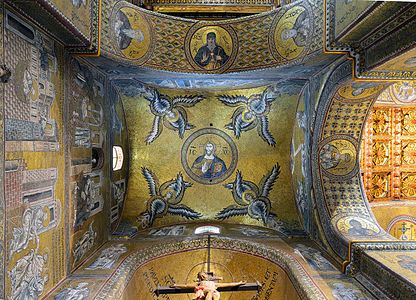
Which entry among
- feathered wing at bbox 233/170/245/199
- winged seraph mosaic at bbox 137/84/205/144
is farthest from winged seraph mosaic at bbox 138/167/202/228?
feathered wing at bbox 233/170/245/199

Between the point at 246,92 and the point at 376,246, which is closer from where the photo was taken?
the point at 376,246

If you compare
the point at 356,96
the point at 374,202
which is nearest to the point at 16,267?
the point at 356,96

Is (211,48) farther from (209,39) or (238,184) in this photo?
(238,184)

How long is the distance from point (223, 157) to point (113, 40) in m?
4.77

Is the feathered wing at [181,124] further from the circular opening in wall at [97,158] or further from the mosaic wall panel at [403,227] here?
the mosaic wall panel at [403,227]

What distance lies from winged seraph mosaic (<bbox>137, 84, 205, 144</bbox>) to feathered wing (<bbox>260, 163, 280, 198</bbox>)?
8.76 ft

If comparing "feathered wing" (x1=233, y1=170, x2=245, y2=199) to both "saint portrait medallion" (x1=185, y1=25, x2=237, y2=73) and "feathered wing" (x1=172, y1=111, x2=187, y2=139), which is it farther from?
"saint portrait medallion" (x1=185, y1=25, x2=237, y2=73)

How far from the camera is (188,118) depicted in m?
9.78

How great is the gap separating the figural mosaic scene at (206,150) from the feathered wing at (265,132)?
3cm

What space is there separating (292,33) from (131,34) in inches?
129

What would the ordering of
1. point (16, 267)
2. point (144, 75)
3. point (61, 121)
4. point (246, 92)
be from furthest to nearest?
point (246, 92) < point (144, 75) < point (61, 121) < point (16, 267)

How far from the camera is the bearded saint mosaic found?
9383 millimetres

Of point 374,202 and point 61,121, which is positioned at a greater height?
point 61,121

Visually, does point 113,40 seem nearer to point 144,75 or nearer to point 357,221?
point 144,75
